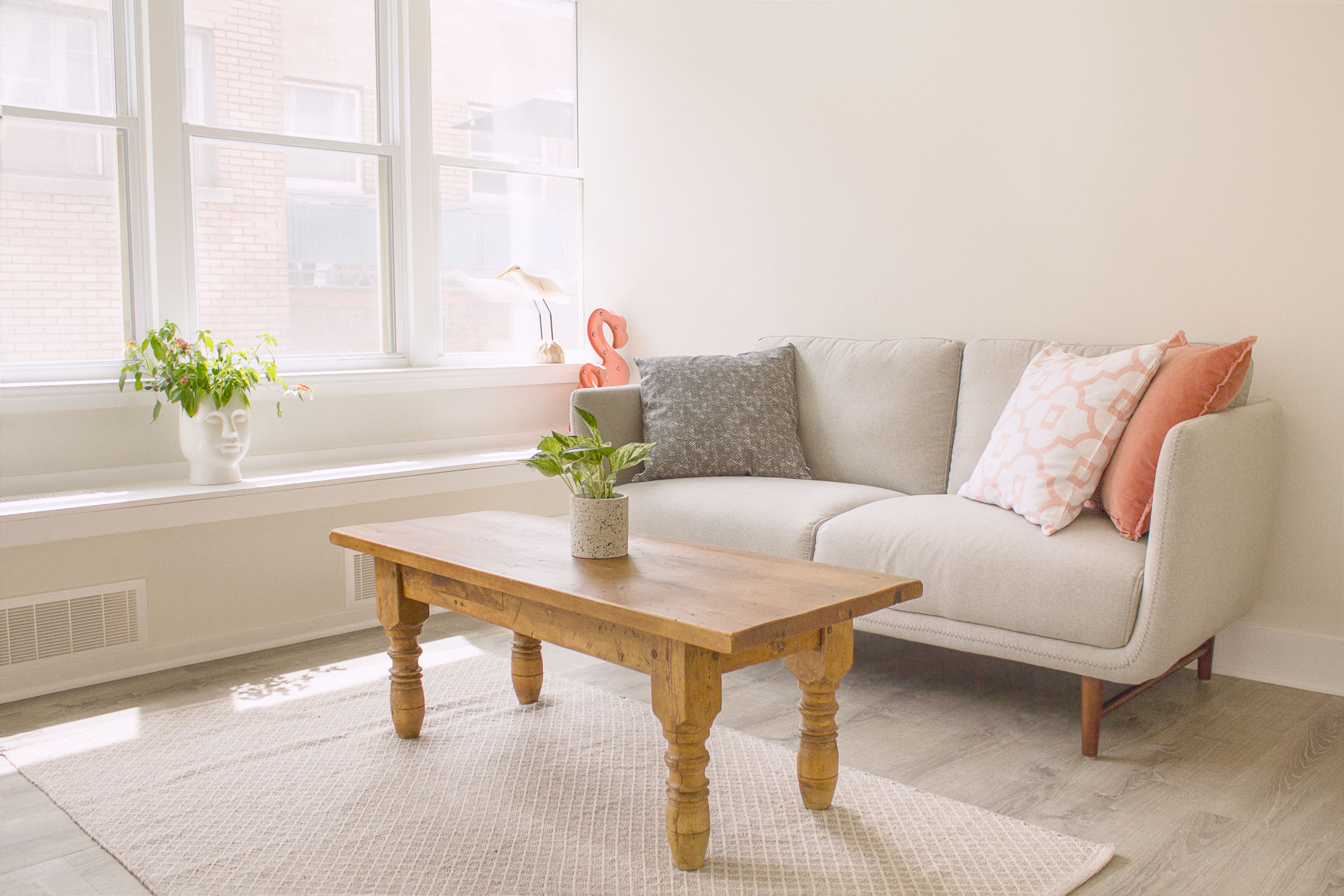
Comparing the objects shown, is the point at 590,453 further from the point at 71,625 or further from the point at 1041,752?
the point at 71,625

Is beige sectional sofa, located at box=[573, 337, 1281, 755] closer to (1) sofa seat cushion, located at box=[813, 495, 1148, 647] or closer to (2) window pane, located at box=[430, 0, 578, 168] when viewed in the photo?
(1) sofa seat cushion, located at box=[813, 495, 1148, 647]

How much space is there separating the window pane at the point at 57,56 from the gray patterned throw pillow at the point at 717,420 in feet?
Answer: 6.29

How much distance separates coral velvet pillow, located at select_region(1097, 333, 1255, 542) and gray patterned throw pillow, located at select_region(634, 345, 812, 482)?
3.62 ft

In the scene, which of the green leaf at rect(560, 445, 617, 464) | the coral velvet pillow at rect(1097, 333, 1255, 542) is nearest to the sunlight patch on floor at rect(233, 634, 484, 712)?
the green leaf at rect(560, 445, 617, 464)

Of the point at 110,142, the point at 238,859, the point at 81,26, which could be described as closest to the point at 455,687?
the point at 238,859

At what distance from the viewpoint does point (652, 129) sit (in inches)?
170

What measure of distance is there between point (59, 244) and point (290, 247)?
743 millimetres

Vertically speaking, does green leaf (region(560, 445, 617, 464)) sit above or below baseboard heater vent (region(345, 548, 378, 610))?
above

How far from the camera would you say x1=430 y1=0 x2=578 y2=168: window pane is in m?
4.16

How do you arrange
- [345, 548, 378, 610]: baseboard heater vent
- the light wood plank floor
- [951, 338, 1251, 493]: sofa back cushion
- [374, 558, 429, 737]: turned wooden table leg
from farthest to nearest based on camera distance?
[345, 548, 378, 610]: baseboard heater vent < [951, 338, 1251, 493]: sofa back cushion < [374, 558, 429, 737]: turned wooden table leg < the light wood plank floor

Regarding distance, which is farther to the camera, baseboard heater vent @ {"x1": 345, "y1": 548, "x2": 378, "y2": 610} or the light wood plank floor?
baseboard heater vent @ {"x1": 345, "y1": 548, "x2": 378, "y2": 610}

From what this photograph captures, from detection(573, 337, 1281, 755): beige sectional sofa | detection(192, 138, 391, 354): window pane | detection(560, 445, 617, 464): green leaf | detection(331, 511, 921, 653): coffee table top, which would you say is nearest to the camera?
detection(331, 511, 921, 653): coffee table top

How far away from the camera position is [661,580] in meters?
1.96

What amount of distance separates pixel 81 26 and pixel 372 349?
138 cm
